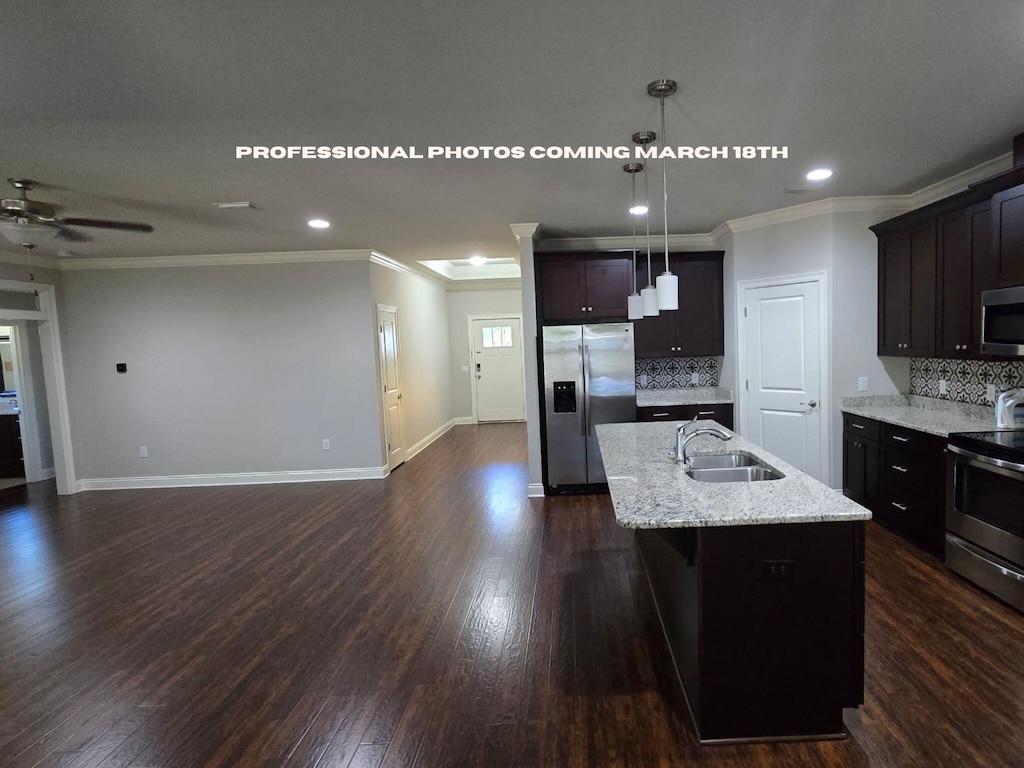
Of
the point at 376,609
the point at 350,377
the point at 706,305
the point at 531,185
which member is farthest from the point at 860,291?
the point at 350,377

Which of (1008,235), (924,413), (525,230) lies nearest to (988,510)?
(924,413)

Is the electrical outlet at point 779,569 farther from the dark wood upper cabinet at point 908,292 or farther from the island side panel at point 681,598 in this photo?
the dark wood upper cabinet at point 908,292

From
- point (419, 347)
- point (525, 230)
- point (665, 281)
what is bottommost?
point (419, 347)

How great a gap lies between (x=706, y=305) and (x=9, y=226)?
5.26m

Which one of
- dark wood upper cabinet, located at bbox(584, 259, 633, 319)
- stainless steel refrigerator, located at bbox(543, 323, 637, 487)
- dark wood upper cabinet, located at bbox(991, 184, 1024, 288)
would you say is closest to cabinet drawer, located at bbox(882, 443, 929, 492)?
dark wood upper cabinet, located at bbox(991, 184, 1024, 288)

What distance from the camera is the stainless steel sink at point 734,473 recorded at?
2.35 m

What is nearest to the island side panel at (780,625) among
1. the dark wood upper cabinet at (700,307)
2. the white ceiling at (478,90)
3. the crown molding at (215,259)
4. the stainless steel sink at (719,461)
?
the stainless steel sink at (719,461)

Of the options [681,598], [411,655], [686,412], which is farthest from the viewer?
[686,412]

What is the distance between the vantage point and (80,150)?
2.54m

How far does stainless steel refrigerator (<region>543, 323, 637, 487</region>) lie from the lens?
473cm

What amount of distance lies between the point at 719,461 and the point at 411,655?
5.86ft

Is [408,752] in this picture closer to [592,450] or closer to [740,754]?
[740,754]

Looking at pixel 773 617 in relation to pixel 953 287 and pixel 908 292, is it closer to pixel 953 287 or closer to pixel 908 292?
pixel 953 287

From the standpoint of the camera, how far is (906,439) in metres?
3.31
